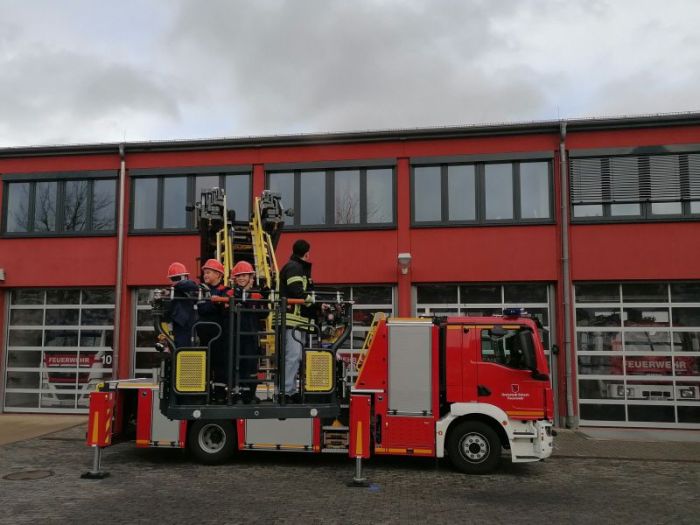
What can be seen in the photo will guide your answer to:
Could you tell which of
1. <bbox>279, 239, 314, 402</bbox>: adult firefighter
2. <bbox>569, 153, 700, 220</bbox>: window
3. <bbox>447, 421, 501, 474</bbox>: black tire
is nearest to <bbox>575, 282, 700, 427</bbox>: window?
<bbox>569, 153, 700, 220</bbox>: window

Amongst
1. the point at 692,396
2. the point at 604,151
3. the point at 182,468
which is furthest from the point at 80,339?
the point at 692,396

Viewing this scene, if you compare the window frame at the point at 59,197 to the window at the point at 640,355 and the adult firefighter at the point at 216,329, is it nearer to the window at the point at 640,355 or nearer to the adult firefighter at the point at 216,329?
the adult firefighter at the point at 216,329

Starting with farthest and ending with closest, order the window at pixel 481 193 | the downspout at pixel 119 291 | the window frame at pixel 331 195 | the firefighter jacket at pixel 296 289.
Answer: the downspout at pixel 119 291 → the window frame at pixel 331 195 → the window at pixel 481 193 → the firefighter jacket at pixel 296 289

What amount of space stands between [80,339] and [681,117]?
51.1ft

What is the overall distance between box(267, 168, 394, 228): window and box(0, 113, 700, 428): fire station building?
35 millimetres

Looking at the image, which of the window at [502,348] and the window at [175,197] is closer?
the window at [502,348]

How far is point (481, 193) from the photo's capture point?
48.7ft

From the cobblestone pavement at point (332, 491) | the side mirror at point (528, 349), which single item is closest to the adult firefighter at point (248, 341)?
the cobblestone pavement at point (332, 491)

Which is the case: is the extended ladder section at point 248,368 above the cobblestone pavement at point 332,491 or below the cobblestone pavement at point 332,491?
above

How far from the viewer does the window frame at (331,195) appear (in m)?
15.1

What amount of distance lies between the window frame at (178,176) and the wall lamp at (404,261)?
4.05 m

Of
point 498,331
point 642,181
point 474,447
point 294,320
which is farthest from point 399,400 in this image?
point 642,181

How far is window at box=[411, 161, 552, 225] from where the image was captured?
1475 centimetres

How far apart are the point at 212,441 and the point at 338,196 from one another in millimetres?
7433
